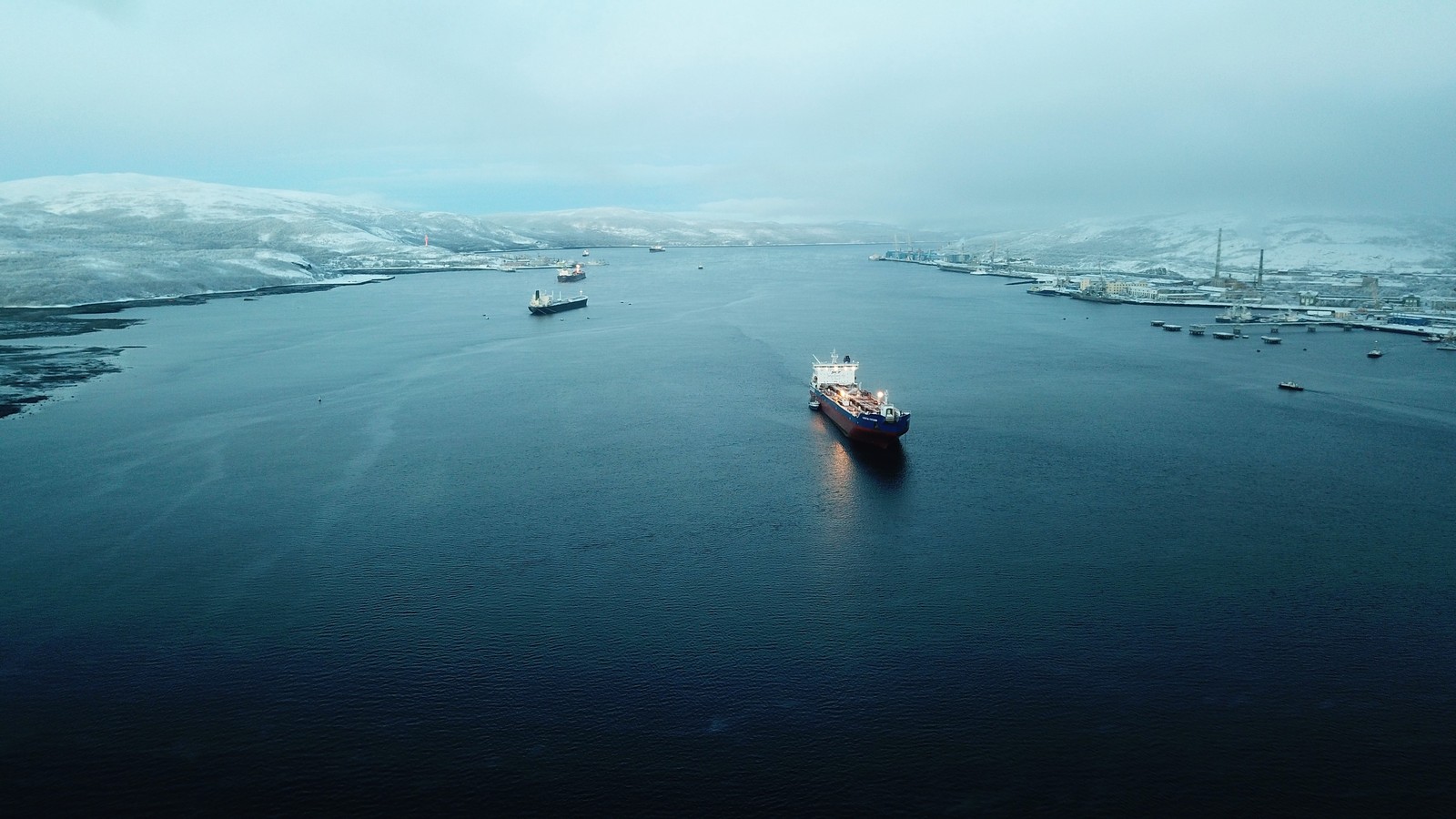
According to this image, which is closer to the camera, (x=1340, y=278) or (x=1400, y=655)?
(x=1400, y=655)

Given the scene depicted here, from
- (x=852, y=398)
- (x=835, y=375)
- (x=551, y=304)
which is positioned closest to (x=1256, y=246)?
(x=551, y=304)

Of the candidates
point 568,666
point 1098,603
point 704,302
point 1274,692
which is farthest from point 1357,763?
point 704,302

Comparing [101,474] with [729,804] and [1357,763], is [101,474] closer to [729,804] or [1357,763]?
[729,804]

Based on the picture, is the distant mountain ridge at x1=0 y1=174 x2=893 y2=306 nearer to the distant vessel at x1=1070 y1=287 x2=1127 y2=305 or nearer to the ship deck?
the ship deck

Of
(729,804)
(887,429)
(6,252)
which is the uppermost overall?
(6,252)

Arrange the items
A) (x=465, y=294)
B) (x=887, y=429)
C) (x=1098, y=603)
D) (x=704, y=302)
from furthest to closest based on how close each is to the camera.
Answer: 1. (x=465, y=294)
2. (x=704, y=302)
3. (x=887, y=429)
4. (x=1098, y=603)

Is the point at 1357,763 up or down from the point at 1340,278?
down

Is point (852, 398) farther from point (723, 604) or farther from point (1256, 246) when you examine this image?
point (1256, 246)
